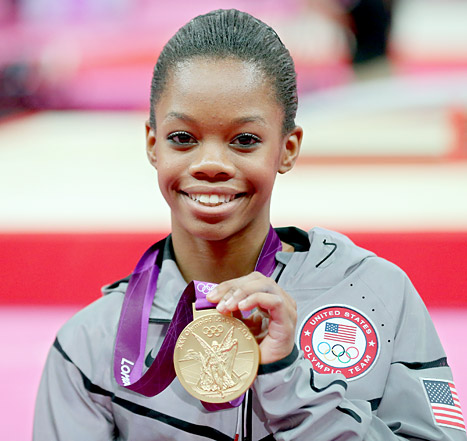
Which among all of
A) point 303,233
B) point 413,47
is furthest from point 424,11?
point 303,233

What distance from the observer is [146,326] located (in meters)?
1.46

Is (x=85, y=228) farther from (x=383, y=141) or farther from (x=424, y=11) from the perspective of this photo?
(x=424, y=11)

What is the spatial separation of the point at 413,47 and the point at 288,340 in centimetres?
382

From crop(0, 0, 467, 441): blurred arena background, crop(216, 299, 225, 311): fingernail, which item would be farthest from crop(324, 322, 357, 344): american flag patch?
crop(0, 0, 467, 441): blurred arena background

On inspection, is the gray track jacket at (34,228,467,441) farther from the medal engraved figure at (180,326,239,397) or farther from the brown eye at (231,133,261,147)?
the brown eye at (231,133,261,147)

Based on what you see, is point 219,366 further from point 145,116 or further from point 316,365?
point 145,116

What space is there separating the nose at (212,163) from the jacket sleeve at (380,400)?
0.32 m

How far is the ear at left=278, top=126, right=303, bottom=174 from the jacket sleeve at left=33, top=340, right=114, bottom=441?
21.1 inches

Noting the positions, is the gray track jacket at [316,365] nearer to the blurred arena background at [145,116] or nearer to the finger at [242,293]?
the finger at [242,293]

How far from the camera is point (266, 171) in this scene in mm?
1391

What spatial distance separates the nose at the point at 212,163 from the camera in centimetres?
133

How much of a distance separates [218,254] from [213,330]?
281 mm

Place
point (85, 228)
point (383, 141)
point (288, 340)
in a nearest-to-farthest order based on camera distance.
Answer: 1. point (288, 340)
2. point (85, 228)
3. point (383, 141)

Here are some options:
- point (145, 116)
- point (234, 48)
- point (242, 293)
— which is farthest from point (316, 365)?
point (145, 116)
